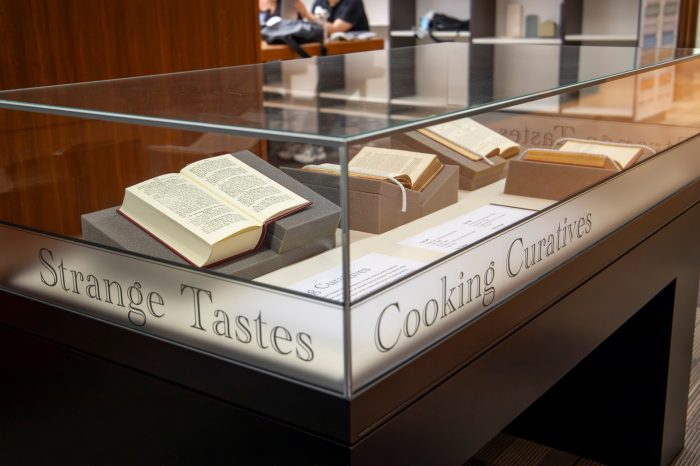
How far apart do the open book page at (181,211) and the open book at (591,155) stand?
669mm

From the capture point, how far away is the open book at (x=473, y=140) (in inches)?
56.9

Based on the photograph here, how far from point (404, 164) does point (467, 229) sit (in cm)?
21

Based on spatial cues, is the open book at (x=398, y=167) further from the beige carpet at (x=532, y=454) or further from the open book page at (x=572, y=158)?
the beige carpet at (x=532, y=454)

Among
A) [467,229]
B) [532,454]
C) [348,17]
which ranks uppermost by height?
[348,17]

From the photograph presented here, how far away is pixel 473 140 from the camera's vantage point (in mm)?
1546

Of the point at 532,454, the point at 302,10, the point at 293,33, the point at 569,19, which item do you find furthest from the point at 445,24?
the point at 532,454

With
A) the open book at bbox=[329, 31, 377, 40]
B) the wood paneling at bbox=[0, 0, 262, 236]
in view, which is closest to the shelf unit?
the open book at bbox=[329, 31, 377, 40]

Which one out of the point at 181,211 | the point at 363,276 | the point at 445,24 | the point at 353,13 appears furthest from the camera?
the point at 445,24

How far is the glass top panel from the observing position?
909 millimetres

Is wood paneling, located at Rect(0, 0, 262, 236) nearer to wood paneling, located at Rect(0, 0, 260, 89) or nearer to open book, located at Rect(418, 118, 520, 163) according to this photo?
wood paneling, located at Rect(0, 0, 260, 89)

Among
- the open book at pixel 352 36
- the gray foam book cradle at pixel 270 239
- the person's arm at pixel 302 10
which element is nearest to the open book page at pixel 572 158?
the gray foam book cradle at pixel 270 239

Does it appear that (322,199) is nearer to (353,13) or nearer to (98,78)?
(98,78)

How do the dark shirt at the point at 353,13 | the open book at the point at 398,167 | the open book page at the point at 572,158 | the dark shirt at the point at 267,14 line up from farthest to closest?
1. the dark shirt at the point at 353,13
2. the dark shirt at the point at 267,14
3. the open book page at the point at 572,158
4. the open book at the point at 398,167

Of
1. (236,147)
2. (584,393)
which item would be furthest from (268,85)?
(584,393)
